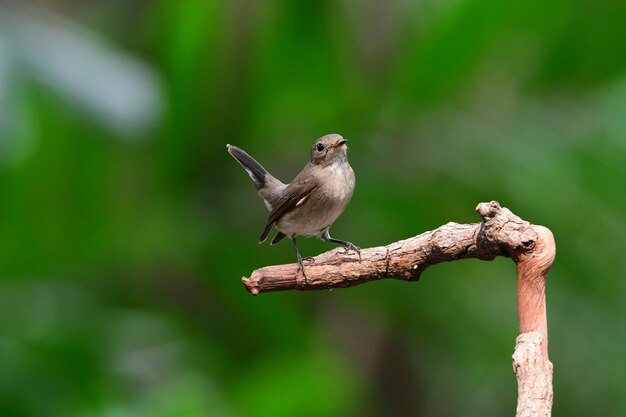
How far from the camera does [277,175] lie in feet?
16.1

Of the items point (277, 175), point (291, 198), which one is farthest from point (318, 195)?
point (277, 175)

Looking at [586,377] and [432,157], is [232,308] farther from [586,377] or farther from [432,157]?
[586,377]

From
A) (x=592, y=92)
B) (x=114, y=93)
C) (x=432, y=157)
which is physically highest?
(x=592, y=92)

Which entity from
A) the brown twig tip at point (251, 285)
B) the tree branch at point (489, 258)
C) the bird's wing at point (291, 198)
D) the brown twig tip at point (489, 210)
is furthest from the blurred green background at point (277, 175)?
the brown twig tip at point (489, 210)

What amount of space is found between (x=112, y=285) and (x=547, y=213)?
7.07 feet

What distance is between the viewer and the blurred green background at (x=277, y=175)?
13.8ft

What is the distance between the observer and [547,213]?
4.72 meters

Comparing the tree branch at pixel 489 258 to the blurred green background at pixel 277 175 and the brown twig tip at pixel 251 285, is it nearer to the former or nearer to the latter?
the brown twig tip at pixel 251 285

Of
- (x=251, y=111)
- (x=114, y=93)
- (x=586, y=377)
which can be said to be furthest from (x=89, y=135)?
(x=586, y=377)

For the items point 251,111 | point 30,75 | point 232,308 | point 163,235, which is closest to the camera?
point 30,75

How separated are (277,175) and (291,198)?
2.19 metres

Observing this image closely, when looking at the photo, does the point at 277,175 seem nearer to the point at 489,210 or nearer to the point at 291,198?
the point at 291,198

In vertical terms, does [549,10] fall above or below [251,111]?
above

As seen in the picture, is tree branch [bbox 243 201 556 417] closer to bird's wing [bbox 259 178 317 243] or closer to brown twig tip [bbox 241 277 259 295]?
brown twig tip [bbox 241 277 259 295]
